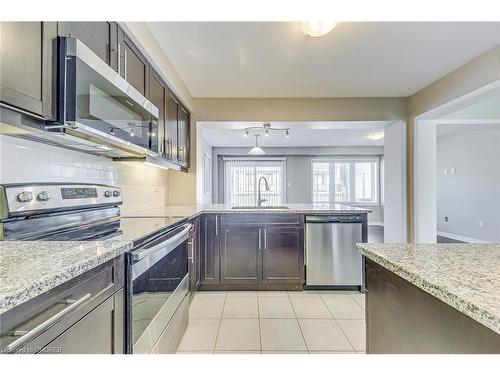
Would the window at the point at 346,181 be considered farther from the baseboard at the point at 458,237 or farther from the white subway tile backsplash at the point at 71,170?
the white subway tile backsplash at the point at 71,170

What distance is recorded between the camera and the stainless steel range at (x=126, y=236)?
1105mm

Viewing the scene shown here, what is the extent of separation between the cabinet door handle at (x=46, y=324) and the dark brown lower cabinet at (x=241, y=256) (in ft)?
6.90

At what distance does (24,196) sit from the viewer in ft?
→ 3.61

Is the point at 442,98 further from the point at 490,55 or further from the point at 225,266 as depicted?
the point at 225,266

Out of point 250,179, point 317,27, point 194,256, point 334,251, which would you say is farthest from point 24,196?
point 250,179

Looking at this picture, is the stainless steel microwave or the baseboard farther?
the baseboard

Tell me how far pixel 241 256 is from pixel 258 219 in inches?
17.5

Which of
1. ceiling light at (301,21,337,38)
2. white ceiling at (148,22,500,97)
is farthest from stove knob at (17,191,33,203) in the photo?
ceiling light at (301,21,337,38)

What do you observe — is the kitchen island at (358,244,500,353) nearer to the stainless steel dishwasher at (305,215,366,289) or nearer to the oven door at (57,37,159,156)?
the oven door at (57,37,159,156)

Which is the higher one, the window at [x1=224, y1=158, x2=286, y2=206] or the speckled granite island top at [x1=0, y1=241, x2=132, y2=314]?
the window at [x1=224, y1=158, x2=286, y2=206]

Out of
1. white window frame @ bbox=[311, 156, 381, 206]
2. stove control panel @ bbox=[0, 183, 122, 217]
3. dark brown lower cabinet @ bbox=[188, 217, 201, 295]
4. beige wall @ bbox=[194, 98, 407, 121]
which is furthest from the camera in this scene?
white window frame @ bbox=[311, 156, 381, 206]

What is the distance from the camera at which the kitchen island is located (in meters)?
0.62

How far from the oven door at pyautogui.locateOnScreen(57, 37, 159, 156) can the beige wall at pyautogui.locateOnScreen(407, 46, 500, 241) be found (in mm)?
2918

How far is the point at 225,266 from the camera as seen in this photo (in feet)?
9.61
